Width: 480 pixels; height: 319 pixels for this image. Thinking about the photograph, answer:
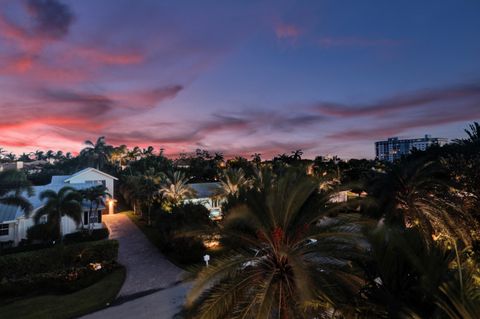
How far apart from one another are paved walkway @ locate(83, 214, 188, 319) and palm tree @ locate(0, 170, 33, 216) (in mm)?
7636

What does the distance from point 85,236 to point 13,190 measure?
7.82m

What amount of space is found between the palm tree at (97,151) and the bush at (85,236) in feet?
120

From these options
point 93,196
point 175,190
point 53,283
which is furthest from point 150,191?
point 53,283

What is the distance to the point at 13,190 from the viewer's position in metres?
20.4

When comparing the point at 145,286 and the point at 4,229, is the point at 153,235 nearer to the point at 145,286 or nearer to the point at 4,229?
the point at 145,286

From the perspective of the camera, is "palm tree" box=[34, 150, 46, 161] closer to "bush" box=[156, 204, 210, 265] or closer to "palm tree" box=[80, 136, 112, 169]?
"palm tree" box=[80, 136, 112, 169]

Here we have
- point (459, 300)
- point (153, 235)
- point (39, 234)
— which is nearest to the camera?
point (459, 300)

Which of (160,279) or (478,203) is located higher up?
(478,203)

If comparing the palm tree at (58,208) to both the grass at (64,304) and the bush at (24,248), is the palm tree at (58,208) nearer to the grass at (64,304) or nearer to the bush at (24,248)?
the bush at (24,248)

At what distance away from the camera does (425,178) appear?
1411 cm

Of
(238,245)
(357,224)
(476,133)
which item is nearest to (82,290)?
(238,245)

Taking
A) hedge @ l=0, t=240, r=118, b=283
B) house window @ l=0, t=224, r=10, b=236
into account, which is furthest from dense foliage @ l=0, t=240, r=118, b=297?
house window @ l=0, t=224, r=10, b=236

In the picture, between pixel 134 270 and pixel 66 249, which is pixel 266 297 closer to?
pixel 134 270

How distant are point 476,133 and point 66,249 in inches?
978
